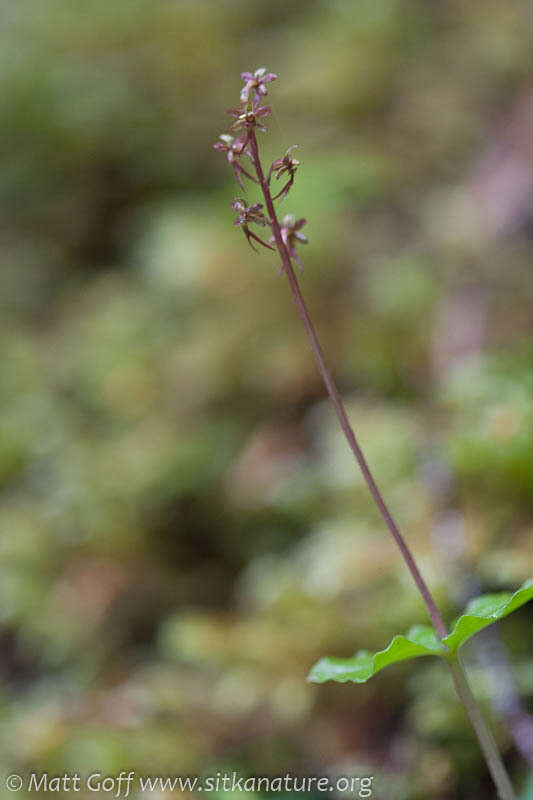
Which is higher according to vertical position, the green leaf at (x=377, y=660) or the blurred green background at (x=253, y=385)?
the blurred green background at (x=253, y=385)

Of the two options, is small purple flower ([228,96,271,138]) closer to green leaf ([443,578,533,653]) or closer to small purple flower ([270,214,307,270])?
small purple flower ([270,214,307,270])

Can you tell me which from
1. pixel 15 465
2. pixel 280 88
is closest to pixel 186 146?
pixel 280 88

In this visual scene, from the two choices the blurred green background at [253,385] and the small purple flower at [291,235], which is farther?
the blurred green background at [253,385]

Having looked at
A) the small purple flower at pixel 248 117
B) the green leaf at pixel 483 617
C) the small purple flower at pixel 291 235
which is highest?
the small purple flower at pixel 248 117

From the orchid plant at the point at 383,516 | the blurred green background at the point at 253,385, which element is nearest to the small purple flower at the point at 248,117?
the orchid plant at the point at 383,516

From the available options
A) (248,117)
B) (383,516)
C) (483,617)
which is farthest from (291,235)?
(483,617)

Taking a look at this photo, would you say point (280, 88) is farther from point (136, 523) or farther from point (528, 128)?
point (136, 523)

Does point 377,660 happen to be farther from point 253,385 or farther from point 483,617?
point 253,385

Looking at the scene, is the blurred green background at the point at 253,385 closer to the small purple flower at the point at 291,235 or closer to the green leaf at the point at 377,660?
the green leaf at the point at 377,660
